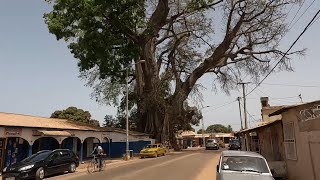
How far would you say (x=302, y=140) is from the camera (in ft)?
42.4

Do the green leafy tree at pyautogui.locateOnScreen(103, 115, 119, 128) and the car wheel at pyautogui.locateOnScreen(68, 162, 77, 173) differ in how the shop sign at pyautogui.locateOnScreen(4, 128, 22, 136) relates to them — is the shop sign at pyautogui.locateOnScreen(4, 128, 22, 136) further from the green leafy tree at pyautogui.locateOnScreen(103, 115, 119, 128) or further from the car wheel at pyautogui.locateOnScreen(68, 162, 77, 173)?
the green leafy tree at pyautogui.locateOnScreen(103, 115, 119, 128)

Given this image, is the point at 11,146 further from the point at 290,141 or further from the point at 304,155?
the point at 304,155

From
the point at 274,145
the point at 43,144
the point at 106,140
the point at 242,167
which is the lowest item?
the point at 242,167

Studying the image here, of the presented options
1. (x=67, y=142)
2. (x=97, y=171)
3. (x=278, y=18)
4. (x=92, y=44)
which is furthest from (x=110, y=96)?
(x=97, y=171)

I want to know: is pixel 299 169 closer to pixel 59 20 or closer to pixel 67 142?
pixel 67 142

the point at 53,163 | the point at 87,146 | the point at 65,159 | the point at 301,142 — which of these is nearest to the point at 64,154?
the point at 65,159

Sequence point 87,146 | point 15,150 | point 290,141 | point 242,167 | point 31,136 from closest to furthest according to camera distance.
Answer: point 242,167 → point 290,141 → point 31,136 → point 15,150 → point 87,146

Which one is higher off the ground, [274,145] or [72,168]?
[274,145]

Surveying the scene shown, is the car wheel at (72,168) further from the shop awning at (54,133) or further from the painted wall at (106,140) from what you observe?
the painted wall at (106,140)

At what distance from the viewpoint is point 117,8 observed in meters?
39.1

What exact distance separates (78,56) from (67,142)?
12.5 meters

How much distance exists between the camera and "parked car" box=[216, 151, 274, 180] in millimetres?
9867

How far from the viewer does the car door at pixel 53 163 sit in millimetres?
19453

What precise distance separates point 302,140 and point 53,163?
521 inches
